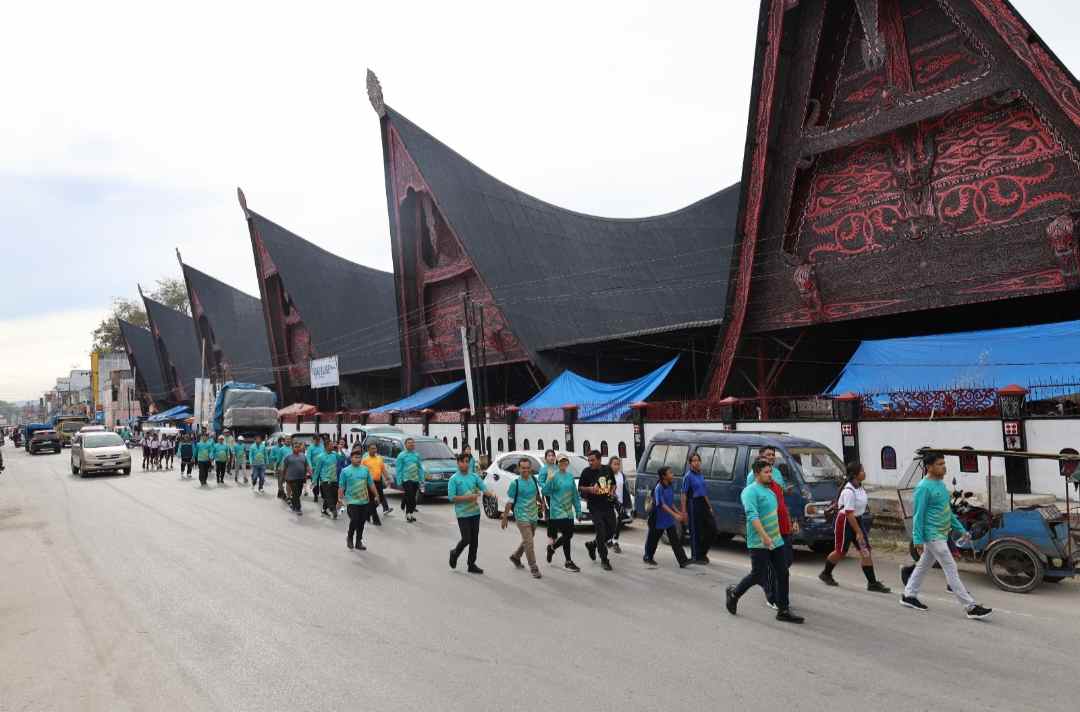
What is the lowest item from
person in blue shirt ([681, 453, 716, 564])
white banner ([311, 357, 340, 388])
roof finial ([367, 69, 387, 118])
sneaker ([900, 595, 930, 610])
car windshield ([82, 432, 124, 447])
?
sneaker ([900, 595, 930, 610])

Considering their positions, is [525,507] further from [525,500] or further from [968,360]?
[968,360]

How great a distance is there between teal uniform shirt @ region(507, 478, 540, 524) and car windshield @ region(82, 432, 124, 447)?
26.7 m

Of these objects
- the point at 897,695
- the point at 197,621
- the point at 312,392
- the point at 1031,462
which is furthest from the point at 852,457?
the point at 312,392

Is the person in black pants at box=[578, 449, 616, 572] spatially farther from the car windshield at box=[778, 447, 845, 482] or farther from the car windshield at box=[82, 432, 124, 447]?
the car windshield at box=[82, 432, 124, 447]

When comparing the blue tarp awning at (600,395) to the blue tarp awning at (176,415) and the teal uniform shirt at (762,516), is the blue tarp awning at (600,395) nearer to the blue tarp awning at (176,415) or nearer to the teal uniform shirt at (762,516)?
the teal uniform shirt at (762,516)

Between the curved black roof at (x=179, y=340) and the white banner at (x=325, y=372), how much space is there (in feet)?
129

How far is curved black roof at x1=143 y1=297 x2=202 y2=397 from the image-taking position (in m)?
78.7

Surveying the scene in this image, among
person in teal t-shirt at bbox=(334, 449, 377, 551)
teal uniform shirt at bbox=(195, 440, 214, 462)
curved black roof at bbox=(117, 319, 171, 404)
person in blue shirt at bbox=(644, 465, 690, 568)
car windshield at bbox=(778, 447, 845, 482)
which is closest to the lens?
person in blue shirt at bbox=(644, 465, 690, 568)

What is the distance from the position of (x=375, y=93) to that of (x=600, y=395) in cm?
2311

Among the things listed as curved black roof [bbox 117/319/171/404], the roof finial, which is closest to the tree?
curved black roof [bbox 117/319/171/404]

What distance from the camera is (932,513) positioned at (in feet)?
26.3

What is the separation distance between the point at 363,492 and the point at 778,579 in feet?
22.8

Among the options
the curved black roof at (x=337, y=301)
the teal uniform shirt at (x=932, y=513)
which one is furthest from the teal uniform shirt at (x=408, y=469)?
the curved black roof at (x=337, y=301)

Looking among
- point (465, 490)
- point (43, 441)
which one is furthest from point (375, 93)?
point (43, 441)
